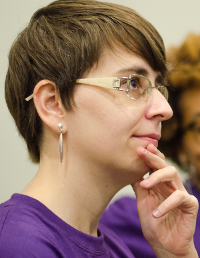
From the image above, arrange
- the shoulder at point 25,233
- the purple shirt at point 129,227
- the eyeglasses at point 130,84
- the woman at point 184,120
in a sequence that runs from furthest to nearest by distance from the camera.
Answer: the woman at point 184,120 → the purple shirt at point 129,227 → the eyeglasses at point 130,84 → the shoulder at point 25,233

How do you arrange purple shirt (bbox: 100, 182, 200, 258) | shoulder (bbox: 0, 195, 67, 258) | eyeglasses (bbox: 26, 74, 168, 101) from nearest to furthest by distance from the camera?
shoulder (bbox: 0, 195, 67, 258)
eyeglasses (bbox: 26, 74, 168, 101)
purple shirt (bbox: 100, 182, 200, 258)

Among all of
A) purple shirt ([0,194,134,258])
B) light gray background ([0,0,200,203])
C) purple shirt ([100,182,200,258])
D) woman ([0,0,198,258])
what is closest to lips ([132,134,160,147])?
woman ([0,0,198,258])

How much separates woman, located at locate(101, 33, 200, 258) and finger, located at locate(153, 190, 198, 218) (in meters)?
0.58

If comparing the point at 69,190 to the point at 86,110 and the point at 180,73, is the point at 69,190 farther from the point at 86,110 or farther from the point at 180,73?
the point at 180,73

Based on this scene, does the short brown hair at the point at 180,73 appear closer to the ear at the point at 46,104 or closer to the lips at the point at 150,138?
the lips at the point at 150,138

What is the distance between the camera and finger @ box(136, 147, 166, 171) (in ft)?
3.35

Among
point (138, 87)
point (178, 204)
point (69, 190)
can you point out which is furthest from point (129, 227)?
point (138, 87)

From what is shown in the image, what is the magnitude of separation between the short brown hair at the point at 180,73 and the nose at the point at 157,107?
0.74m

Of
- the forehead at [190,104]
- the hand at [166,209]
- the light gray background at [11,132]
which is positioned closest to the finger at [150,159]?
the hand at [166,209]

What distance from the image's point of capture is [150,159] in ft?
3.47

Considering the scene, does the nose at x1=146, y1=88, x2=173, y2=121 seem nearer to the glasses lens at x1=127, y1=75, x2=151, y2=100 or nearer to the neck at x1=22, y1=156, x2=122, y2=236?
the glasses lens at x1=127, y1=75, x2=151, y2=100

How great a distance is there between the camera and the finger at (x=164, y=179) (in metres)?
1.04

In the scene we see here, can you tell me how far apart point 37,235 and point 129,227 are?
0.92 m

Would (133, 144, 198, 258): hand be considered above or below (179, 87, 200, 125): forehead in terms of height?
below
